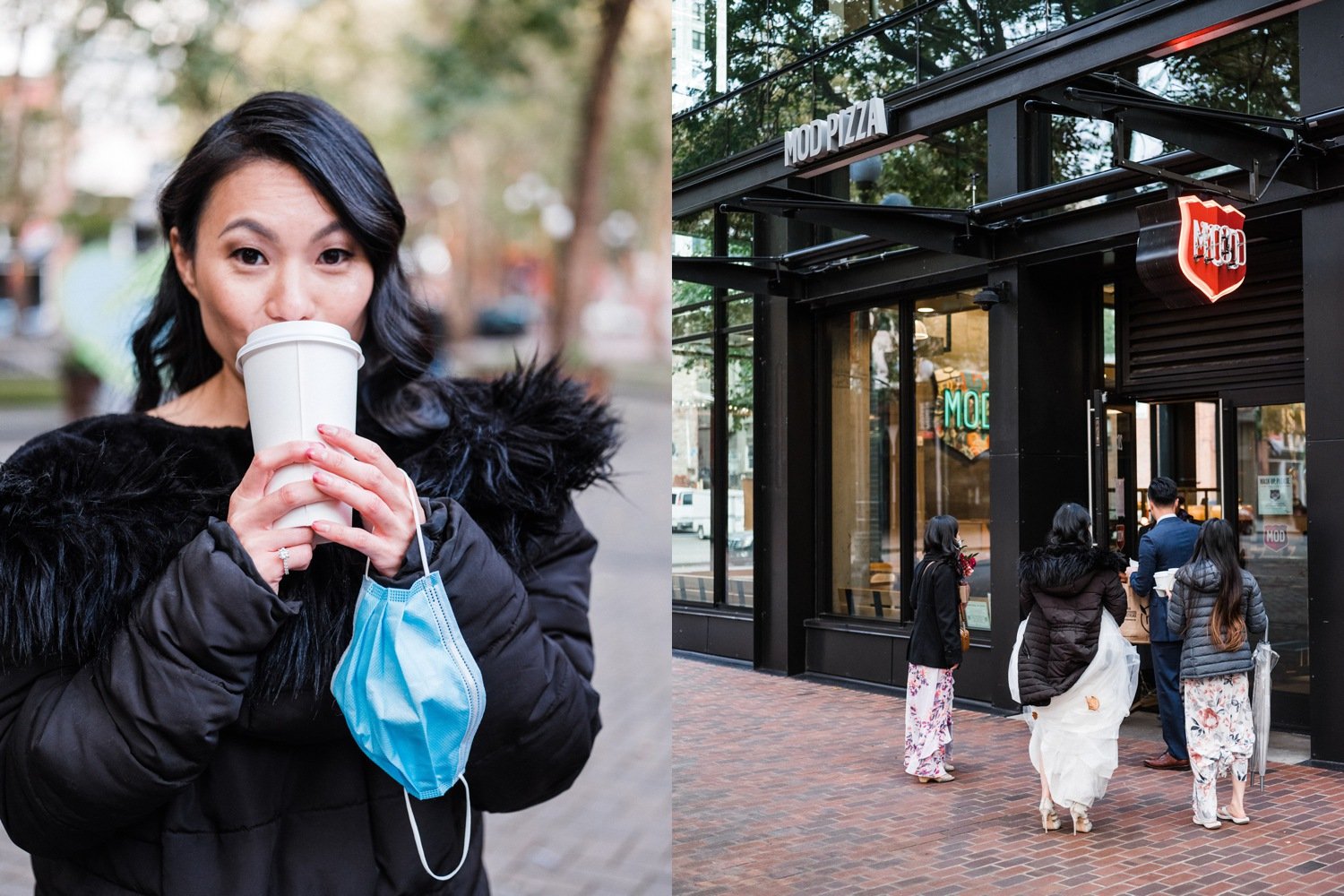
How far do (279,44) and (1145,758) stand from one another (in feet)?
23.7

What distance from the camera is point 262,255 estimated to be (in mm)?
1747

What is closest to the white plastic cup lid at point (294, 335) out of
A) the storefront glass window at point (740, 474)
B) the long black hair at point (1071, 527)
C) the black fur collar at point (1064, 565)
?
the black fur collar at point (1064, 565)

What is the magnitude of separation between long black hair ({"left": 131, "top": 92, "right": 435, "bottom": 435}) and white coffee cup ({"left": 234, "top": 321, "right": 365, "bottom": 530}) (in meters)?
0.22

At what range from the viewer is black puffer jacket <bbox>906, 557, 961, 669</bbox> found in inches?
271

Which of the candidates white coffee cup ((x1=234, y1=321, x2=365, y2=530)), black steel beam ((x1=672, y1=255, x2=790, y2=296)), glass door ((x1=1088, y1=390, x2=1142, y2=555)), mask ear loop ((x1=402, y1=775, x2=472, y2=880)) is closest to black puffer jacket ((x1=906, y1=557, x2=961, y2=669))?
glass door ((x1=1088, y1=390, x2=1142, y2=555))

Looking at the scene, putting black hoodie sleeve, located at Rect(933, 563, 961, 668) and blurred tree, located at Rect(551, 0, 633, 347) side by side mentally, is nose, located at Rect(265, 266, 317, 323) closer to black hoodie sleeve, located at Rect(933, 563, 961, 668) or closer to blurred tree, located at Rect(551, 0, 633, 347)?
blurred tree, located at Rect(551, 0, 633, 347)

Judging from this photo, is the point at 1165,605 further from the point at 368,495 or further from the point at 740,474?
the point at 368,495

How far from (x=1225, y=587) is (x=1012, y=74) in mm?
4504

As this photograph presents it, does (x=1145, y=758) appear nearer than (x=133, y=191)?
No

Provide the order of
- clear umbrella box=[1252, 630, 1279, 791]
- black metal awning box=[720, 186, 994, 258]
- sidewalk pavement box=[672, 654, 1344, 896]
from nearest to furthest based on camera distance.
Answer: sidewalk pavement box=[672, 654, 1344, 896] → clear umbrella box=[1252, 630, 1279, 791] → black metal awning box=[720, 186, 994, 258]

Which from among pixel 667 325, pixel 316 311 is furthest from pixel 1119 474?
pixel 316 311

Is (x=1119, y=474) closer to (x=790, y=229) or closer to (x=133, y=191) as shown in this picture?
(x=790, y=229)

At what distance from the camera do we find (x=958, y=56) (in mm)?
9266

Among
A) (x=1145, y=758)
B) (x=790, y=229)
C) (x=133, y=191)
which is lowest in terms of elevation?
(x=1145, y=758)
